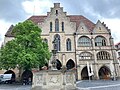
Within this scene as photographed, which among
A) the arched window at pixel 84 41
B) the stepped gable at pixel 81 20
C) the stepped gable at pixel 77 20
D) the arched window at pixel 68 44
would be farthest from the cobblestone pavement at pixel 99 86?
the stepped gable at pixel 77 20

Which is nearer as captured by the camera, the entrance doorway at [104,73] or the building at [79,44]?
the building at [79,44]

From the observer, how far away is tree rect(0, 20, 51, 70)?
26506 mm

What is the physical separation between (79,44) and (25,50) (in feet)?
55.8

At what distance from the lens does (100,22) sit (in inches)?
1719

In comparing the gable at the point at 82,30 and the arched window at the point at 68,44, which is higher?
the gable at the point at 82,30

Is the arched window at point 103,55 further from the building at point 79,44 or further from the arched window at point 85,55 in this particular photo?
the arched window at point 85,55

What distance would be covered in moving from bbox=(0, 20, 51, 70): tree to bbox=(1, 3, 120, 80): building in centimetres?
1136

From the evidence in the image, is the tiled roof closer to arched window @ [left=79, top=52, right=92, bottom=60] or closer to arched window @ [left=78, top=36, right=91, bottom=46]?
arched window @ [left=78, top=36, right=91, bottom=46]

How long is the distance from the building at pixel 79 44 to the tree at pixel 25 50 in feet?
37.3

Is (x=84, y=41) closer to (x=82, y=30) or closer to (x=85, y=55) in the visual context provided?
(x=82, y=30)

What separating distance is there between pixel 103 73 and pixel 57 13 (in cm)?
2059

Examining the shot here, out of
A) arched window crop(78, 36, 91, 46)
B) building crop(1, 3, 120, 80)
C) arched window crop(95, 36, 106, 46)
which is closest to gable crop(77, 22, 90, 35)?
building crop(1, 3, 120, 80)

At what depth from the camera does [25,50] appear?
28250 millimetres

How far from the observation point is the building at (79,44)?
3950cm
